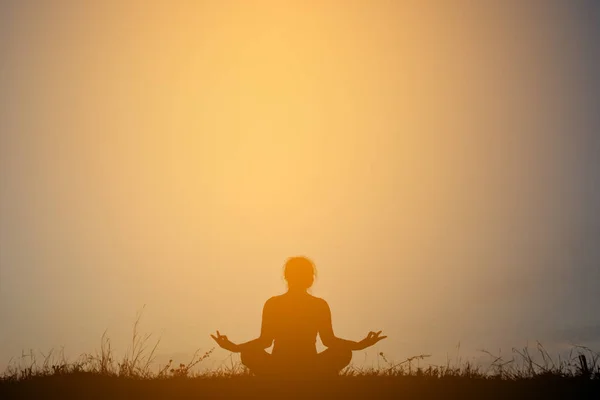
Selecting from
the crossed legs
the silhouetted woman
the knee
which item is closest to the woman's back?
the silhouetted woman

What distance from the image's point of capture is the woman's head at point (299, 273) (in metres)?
9.07

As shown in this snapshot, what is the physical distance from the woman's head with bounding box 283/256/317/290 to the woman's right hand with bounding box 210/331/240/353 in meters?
1.19

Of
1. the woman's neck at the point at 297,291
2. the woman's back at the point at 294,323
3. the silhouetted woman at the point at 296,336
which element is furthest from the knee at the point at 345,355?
the woman's neck at the point at 297,291

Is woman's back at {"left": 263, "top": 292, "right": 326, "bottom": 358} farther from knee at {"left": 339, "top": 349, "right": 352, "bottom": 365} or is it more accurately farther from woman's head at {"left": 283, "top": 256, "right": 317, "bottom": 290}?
knee at {"left": 339, "top": 349, "right": 352, "bottom": 365}

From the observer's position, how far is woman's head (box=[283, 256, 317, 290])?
907cm

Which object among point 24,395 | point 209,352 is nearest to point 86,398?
point 24,395

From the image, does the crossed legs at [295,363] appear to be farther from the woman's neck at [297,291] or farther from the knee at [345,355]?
the woman's neck at [297,291]

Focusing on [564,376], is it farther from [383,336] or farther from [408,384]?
[383,336]

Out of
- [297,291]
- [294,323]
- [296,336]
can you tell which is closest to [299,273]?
[297,291]

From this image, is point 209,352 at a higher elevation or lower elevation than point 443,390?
higher

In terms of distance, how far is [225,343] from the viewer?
28.6 ft

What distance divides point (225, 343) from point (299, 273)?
1.46m

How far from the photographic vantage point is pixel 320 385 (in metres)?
8.66

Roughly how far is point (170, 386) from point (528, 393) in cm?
507
